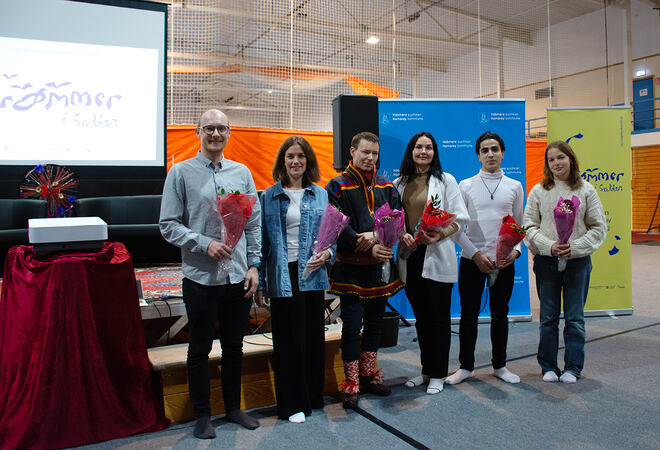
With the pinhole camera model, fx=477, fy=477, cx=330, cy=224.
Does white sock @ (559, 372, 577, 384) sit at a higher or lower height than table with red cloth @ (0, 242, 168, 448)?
lower

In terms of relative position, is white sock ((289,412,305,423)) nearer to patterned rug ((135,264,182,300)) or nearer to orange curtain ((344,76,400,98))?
patterned rug ((135,264,182,300))

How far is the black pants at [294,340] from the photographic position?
92.2 inches

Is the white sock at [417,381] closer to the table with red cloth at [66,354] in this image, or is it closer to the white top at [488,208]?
the white top at [488,208]

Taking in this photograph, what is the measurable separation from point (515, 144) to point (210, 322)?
351 cm

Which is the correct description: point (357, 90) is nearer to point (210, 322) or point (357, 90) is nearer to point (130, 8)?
point (130, 8)

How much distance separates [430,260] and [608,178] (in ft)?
9.57

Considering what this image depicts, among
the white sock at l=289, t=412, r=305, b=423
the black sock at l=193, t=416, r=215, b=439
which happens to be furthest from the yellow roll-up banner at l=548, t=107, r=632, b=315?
the black sock at l=193, t=416, r=215, b=439

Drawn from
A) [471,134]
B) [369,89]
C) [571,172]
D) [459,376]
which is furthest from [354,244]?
[369,89]

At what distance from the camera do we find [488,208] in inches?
114

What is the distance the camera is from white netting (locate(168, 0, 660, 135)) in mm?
6734

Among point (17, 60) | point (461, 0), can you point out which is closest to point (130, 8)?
point (17, 60)

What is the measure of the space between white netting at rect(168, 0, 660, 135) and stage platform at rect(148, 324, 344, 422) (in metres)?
4.65

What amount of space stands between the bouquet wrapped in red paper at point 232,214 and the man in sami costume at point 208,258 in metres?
0.03

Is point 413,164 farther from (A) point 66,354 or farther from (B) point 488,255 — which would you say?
(A) point 66,354
